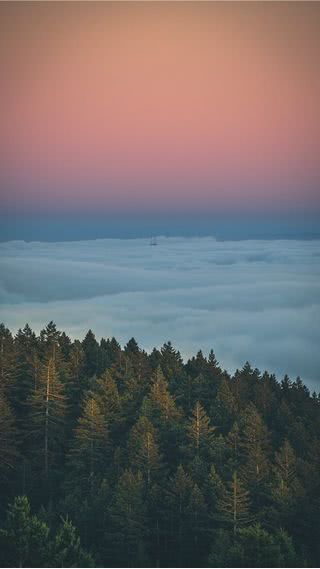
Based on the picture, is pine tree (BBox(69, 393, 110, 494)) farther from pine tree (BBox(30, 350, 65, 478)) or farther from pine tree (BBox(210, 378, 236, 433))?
pine tree (BBox(210, 378, 236, 433))

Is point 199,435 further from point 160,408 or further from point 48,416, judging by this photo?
point 48,416

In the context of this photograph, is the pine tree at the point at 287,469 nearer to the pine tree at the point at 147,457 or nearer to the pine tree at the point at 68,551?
the pine tree at the point at 147,457

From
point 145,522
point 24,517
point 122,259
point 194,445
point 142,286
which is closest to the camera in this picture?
point 24,517

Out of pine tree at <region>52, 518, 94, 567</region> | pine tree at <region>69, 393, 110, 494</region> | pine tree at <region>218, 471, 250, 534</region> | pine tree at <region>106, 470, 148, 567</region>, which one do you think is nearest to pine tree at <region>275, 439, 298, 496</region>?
pine tree at <region>218, 471, 250, 534</region>

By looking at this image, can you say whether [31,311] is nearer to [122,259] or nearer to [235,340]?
[235,340]

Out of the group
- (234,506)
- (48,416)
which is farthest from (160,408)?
(234,506)

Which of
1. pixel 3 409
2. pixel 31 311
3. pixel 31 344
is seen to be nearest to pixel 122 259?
pixel 31 311

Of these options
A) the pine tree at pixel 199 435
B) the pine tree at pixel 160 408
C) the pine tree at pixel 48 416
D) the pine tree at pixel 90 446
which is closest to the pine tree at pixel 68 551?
the pine tree at pixel 90 446

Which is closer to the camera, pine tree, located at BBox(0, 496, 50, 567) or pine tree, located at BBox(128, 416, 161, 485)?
pine tree, located at BBox(0, 496, 50, 567)
